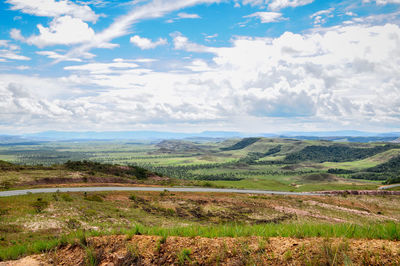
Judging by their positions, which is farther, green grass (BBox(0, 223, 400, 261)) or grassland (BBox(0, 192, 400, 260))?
grassland (BBox(0, 192, 400, 260))

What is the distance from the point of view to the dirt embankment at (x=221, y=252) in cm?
643

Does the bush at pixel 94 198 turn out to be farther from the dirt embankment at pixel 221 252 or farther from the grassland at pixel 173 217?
the dirt embankment at pixel 221 252

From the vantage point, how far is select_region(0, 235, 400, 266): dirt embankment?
6.43 meters

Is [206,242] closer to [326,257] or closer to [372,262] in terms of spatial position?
[326,257]

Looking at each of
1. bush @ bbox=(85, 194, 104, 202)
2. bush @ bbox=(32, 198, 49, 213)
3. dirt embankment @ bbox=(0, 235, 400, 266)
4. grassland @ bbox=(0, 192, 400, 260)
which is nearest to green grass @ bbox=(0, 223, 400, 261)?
grassland @ bbox=(0, 192, 400, 260)

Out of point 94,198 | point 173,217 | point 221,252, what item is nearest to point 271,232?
point 221,252

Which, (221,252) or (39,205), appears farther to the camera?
(39,205)

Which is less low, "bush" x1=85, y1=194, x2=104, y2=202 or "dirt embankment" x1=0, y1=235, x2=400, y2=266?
"dirt embankment" x1=0, y1=235, x2=400, y2=266

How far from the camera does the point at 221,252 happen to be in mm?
7492

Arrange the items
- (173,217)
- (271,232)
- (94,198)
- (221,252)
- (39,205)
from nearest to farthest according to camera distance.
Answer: (221,252)
(271,232)
(39,205)
(173,217)
(94,198)

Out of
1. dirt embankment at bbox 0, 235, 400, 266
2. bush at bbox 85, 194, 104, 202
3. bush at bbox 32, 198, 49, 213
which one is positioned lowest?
bush at bbox 85, 194, 104, 202

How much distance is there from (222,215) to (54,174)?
43466 mm

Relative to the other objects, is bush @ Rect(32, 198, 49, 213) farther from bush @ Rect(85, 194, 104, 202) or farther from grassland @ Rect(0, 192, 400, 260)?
bush @ Rect(85, 194, 104, 202)

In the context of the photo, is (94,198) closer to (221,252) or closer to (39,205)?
(39,205)
